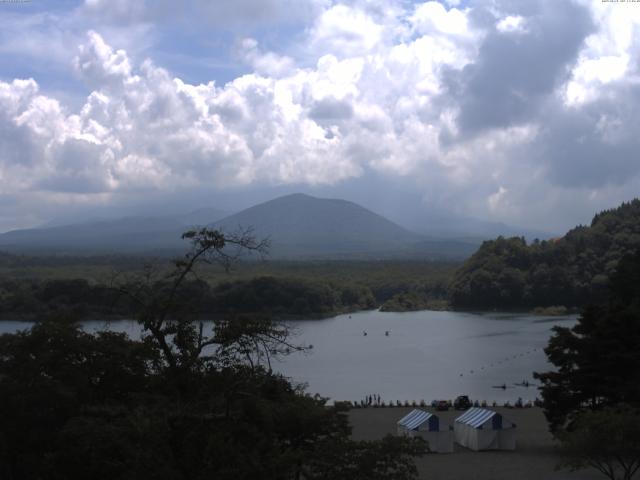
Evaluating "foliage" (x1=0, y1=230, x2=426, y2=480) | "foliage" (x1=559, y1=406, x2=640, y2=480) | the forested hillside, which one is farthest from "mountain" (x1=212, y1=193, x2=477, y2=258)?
"foliage" (x1=0, y1=230, x2=426, y2=480)

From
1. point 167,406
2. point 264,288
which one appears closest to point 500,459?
point 167,406

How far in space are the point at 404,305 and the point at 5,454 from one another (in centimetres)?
4785

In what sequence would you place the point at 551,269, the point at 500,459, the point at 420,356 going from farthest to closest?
the point at 551,269
the point at 420,356
the point at 500,459

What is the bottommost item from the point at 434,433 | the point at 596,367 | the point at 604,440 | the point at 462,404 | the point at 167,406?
the point at 462,404

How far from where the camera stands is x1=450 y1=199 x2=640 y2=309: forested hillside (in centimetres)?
4938

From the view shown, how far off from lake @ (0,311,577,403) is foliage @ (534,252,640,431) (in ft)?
22.4

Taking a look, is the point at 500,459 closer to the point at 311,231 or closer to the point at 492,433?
the point at 492,433

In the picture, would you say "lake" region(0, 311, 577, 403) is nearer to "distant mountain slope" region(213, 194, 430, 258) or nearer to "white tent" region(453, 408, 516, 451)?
"white tent" region(453, 408, 516, 451)

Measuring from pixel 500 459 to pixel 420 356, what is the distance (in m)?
18.4

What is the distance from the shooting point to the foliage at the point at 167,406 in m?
5.02

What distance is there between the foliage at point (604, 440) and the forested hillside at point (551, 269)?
128 feet

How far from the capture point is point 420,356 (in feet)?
99.8

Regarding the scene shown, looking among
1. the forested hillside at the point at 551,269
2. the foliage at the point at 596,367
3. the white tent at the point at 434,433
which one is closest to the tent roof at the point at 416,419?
the white tent at the point at 434,433

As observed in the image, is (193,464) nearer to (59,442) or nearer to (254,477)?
(254,477)
